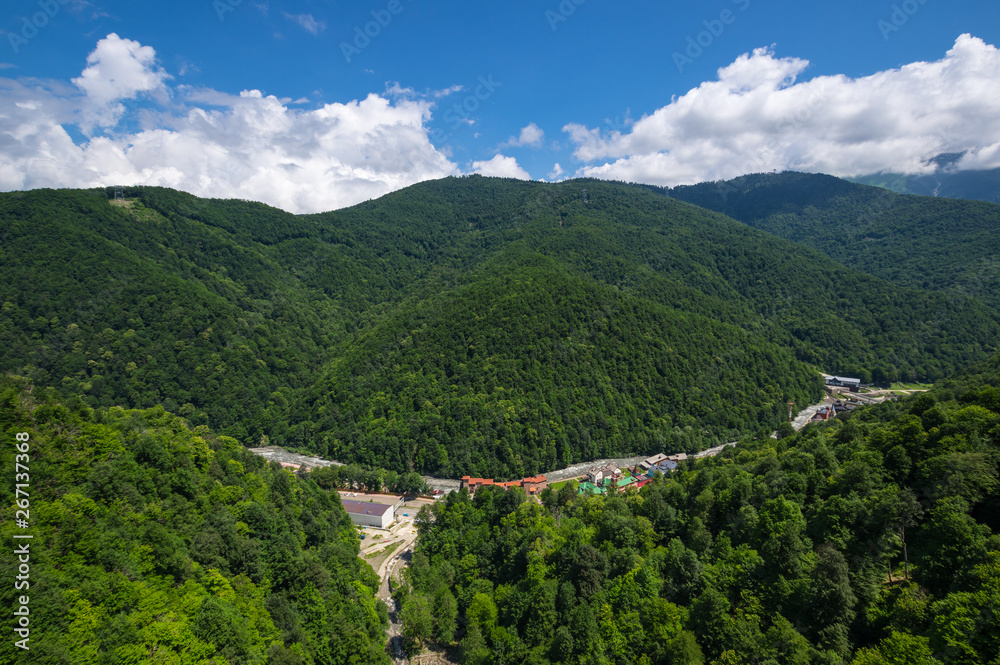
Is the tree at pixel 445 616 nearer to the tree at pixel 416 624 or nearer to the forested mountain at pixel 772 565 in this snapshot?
the forested mountain at pixel 772 565

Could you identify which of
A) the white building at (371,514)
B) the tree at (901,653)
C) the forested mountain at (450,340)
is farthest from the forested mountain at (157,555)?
the forested mountain at (450,340)

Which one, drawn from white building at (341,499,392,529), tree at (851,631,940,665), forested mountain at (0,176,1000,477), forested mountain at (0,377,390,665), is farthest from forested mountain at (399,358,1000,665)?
forested mountain at (0,176,1000,477)

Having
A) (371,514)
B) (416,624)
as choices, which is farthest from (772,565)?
(371,514)

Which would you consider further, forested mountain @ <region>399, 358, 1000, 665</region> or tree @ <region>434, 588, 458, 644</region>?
tree @ <region>434, 588, 458, 644</region>

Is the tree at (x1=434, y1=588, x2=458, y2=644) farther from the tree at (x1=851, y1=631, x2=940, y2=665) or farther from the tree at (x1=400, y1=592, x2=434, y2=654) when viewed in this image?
the tree at (x1=851, y1=631, x2=940, y2=665)

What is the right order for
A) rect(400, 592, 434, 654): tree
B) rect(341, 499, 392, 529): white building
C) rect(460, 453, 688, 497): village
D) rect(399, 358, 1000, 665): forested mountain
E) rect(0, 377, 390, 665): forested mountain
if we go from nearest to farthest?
rect(0, 377, 390, 665): forested mountain
rect(399, 358, 1000, 665): forested mountain
rect(400, 592, 434, 654): tree
rect(341, 499, 392, 529): white building
rect(460, 453, 688, 497): village

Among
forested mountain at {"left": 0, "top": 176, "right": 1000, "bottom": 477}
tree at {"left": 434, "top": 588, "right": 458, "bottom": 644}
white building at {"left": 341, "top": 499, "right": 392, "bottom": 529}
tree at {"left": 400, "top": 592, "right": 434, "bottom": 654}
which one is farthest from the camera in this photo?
forested mountain at {"left": 0, "top": 176, "right": 1000, "bottom": 477}

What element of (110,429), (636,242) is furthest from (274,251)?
(110,429)
